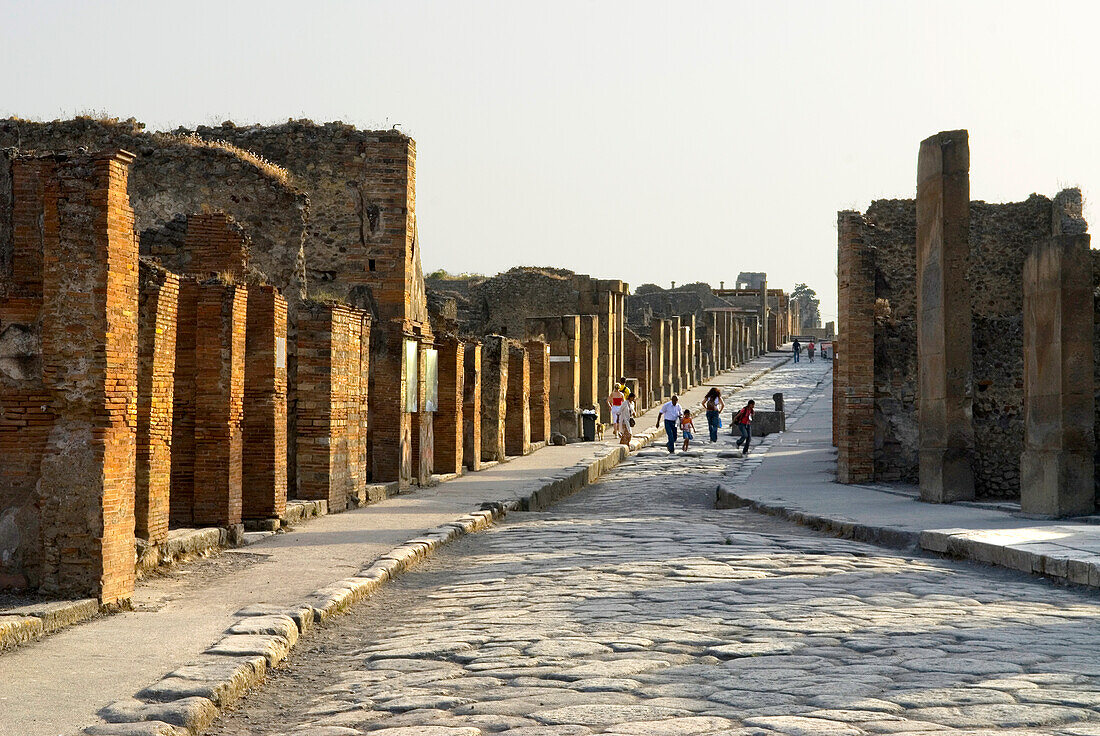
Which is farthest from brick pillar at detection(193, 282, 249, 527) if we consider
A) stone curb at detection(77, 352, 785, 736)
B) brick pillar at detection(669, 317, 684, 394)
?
brick pillar at detection(669, 317, 684, 394)

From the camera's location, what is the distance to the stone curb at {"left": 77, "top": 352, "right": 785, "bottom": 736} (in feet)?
16.9

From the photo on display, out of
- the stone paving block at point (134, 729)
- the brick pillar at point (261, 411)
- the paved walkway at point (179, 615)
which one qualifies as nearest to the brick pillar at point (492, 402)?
the paved walkway at point (179, 615)

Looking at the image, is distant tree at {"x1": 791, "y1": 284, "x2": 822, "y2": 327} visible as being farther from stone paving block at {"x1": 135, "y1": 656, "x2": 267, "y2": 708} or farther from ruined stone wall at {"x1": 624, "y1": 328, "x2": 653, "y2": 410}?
stone paving block at {"x1": 135, "y1": 656, "x2": 267, "y2": 708}

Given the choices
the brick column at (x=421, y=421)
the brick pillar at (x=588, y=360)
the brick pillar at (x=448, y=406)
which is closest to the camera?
the brick column at (x=421, y=421)

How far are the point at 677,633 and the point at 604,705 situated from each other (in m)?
1.75

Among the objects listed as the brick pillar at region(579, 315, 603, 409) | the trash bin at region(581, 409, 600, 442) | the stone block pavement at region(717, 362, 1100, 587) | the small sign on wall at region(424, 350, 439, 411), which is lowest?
the stone block pavement at region(717, 362, 1100, 587)

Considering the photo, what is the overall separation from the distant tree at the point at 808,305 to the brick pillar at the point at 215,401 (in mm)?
120601

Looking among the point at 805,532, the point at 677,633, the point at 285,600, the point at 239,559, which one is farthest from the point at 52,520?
the point at 805,532

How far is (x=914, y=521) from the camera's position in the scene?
1283 centimetres

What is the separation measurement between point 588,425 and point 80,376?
83.3ft

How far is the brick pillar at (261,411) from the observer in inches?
480

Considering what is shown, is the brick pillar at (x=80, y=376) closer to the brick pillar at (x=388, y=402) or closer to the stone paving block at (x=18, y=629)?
the stone paving block at (x=18, y=629)

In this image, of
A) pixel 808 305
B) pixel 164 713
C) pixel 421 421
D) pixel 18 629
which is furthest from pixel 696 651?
pixel 808 305

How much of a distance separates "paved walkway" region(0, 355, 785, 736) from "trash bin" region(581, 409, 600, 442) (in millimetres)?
16842
